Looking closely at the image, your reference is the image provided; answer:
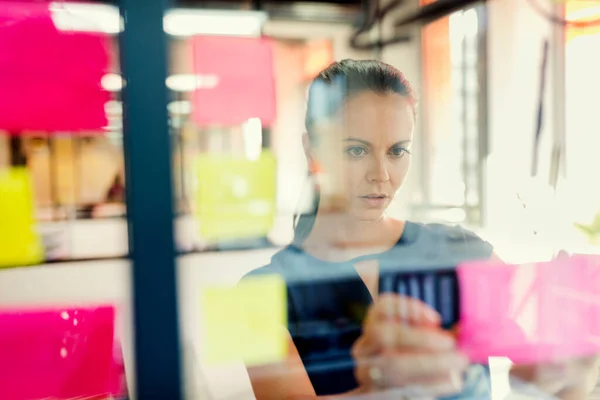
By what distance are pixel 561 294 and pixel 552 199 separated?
257 mm

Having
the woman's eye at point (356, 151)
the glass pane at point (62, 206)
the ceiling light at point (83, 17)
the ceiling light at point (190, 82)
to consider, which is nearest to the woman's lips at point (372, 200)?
the woman's eye at point (356, 151)

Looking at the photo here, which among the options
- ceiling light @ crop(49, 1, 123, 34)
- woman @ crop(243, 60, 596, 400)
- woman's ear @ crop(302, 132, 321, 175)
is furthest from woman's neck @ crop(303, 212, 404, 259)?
ceiling light @ crop(49, 1, 123, 34)

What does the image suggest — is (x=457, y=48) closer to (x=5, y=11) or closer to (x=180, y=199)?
(x=180, y=199)

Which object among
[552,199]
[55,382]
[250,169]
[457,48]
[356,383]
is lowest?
[356,383]

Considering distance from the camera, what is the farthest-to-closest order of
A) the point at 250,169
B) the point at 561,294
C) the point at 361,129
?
the point at 561,294 < the point at 361,129 < the point at 250,169

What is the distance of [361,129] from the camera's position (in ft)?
4.08

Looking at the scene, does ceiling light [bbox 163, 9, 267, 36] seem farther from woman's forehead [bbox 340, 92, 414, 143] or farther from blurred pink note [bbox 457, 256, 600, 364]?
blurred pink note [bbox 457, 256, 600, 364]

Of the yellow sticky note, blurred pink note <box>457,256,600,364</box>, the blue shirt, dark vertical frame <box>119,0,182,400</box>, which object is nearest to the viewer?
dark vertical frame <box>119,0,182,400</box>

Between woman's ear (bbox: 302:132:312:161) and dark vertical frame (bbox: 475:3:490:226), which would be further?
dark vertical frame (bbox: 475:3:490:226)

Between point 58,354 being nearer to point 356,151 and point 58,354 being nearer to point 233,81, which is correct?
point 233,81

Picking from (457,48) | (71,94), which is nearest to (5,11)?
(71,94)

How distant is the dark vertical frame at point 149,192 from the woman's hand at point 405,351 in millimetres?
477

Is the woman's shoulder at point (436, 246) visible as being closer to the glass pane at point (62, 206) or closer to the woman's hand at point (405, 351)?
the woman's hand at point (405, 351)

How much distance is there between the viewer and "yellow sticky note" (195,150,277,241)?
109cm
